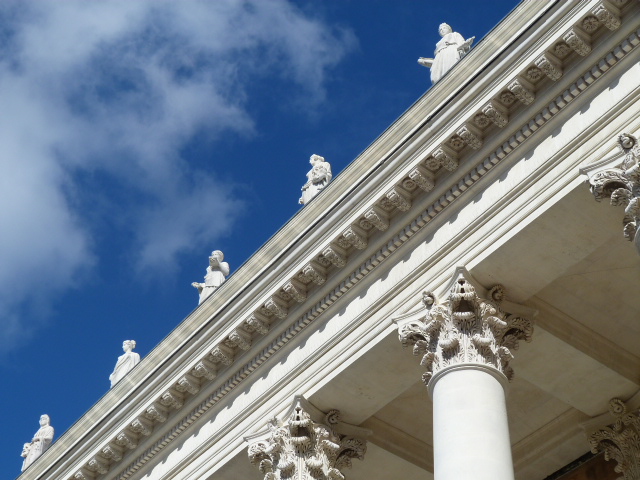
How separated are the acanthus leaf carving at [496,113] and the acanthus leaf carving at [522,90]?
0.41m

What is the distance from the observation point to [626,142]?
1777 cm

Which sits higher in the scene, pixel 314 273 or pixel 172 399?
pixel 314 273

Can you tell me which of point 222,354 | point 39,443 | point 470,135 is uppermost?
point 39,443

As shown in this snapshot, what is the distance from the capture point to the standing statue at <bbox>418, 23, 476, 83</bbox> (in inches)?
941

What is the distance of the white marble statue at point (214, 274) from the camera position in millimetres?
28531

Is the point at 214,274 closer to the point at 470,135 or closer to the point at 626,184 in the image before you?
the point at 470,135

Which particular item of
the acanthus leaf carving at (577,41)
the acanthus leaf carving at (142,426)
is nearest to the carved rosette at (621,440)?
the acanthus leaf carving at (577,41)

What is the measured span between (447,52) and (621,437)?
8.16 meters

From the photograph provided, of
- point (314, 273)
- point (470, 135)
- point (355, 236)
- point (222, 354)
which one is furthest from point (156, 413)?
point (470, 135)

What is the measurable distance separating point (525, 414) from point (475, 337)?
5.18 metres

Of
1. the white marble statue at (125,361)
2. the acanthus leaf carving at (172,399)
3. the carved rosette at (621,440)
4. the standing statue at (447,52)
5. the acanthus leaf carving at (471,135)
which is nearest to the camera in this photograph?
the acanthus leaf carving at (471,135)

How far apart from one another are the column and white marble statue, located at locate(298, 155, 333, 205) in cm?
632

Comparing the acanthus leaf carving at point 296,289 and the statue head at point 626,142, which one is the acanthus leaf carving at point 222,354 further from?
the statue head at point 626,142

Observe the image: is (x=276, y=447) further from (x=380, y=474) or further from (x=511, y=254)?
(x=511, y=254)
